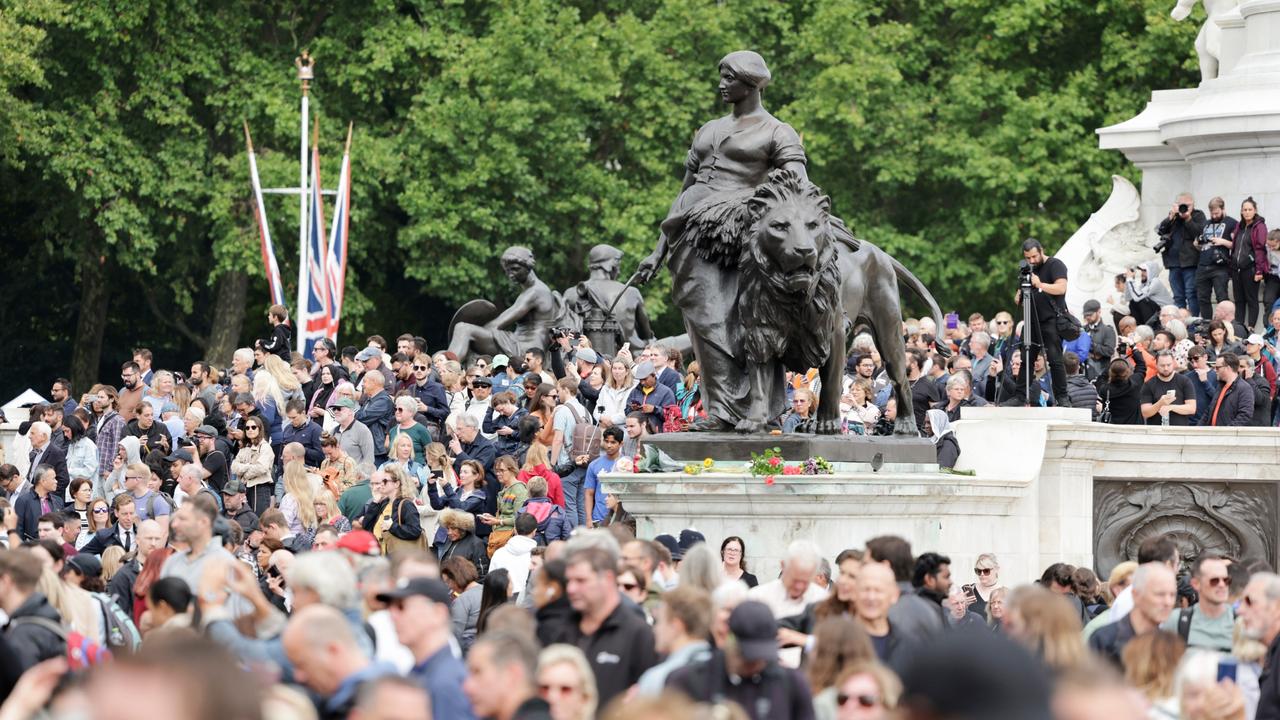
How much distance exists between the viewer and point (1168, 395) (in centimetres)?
2078

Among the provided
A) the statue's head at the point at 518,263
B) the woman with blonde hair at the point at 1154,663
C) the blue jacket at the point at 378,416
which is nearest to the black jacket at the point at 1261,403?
the blue jacket at the point at 378,416

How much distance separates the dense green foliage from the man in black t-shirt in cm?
2027

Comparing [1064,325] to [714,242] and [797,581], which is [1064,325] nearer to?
[714,242]

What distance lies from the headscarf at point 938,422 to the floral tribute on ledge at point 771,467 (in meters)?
2.92

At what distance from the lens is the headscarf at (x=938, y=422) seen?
19.7m

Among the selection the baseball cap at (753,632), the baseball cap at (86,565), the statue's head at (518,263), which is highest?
the statue's head at (518,263)

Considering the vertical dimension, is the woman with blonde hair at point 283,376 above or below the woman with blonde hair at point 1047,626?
above

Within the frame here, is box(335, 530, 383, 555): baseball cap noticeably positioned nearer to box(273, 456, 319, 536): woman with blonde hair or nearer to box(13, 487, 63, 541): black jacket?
box(273, 456, 319, 536): woman with blonde hair

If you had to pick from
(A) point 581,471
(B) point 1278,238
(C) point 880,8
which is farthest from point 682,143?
(A) point 581,471

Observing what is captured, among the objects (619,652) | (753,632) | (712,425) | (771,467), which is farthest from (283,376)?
(753,632)

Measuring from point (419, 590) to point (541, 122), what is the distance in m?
33.9

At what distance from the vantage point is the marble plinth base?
1691cm

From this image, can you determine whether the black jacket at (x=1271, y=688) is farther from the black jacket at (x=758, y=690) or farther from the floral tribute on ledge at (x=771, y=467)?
the floral tribute on ledge at (x=771, y=467)

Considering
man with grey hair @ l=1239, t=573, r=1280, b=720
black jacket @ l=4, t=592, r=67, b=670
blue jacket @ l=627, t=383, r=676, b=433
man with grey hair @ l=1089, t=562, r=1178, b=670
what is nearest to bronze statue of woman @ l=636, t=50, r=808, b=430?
Answer: blue jacket @ l=627, t=383, r=676, b=433
